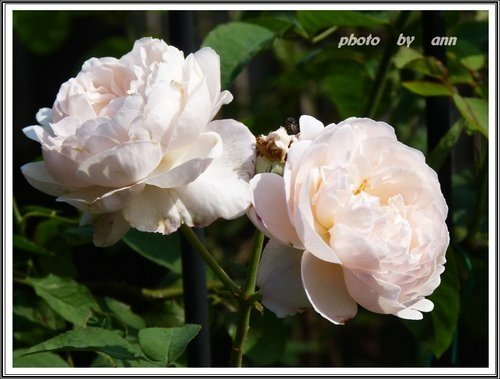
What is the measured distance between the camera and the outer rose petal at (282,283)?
65 cm

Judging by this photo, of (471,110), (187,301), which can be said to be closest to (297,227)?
(187,301)

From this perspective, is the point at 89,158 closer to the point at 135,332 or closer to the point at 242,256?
the point at 135,332

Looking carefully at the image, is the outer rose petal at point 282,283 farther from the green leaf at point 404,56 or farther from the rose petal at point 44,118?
the green leaf at point 404,56

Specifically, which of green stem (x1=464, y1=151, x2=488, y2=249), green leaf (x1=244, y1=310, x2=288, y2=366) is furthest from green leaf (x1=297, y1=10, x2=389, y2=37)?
green leaf (x1=244, y1=310, x2=288, y2=366)

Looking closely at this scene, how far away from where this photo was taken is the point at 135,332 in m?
0.98

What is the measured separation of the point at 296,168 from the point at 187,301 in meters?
0.32

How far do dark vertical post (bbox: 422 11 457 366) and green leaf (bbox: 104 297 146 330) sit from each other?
1.29 ft

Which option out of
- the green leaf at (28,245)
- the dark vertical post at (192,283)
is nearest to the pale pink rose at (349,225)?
the dark vertical post at (192,283)

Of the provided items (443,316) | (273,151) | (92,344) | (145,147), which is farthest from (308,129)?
(443,316)

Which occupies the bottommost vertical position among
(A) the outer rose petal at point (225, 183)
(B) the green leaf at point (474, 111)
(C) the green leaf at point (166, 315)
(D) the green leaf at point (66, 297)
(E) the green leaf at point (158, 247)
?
(C) the green leaf at point (166, 315)

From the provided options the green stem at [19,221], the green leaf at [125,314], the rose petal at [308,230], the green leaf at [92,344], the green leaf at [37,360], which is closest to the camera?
the rose petal at [308,230]

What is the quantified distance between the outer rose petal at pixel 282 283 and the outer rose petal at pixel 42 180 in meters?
0.18

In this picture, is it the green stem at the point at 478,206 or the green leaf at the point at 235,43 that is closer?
the green leaf at the point at 235,43

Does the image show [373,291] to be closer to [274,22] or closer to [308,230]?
[308,230]
